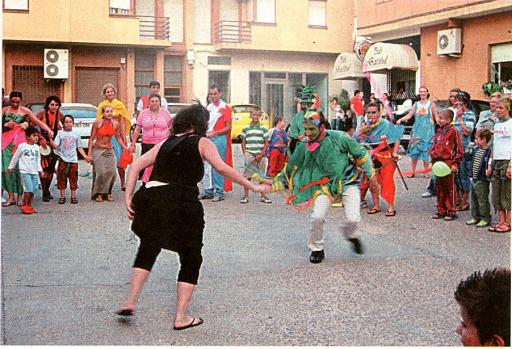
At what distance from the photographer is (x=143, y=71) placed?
5.24 metres

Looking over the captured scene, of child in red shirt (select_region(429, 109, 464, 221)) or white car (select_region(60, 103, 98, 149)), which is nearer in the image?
white car (select_region(60, 103, 98, 149))

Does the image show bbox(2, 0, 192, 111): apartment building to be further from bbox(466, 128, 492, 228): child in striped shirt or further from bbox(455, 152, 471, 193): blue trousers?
bbox(455, 152, 471, 193): blue trousers

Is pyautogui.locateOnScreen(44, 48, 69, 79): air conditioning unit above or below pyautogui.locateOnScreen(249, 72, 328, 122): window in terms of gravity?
above

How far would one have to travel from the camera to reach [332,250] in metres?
5.18

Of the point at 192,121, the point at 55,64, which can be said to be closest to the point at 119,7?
the point at 55,64

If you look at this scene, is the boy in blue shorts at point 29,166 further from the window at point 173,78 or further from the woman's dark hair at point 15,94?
the window at point 173,78

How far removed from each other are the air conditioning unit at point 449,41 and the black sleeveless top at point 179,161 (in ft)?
21.0

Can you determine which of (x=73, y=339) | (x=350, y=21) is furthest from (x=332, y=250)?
(x=73, y=339)

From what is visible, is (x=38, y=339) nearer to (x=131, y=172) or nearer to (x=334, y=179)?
(x=131, y=172)

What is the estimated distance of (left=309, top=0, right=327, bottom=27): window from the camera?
4.60 m

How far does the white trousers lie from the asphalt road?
0.53 ft

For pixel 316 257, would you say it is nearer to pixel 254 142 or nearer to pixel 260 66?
pixel 260 66

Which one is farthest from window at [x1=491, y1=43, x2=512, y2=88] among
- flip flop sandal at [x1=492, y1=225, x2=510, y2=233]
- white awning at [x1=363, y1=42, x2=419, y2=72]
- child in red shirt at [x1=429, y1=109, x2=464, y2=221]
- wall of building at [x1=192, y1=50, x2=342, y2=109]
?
wall of building at [x1=192, y1=50, x2=342, y2=109]

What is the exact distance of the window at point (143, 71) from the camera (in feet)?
16.4
